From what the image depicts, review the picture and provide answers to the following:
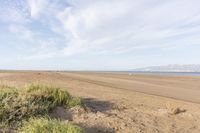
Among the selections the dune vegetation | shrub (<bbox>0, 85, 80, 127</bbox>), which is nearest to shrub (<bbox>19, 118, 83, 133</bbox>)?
the dune vegetation

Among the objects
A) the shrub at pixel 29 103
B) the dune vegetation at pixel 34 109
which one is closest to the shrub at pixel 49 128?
the dune vegetation at pixel 34 109

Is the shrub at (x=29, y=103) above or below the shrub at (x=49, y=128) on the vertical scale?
above

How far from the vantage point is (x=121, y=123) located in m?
7.41

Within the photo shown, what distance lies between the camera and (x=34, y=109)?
7211 mm

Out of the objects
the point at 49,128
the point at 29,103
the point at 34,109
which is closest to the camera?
the point at 49,128

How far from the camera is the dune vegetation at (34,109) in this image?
6070 millimetres

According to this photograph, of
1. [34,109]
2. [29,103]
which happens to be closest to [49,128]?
[34,109]

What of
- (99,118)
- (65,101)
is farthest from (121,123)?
(65,101)

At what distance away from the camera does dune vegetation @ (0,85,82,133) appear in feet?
19.9

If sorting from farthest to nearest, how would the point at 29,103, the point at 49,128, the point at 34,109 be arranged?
1. the point at 29,103
2. the point at 34,109
3. the point at 49,128

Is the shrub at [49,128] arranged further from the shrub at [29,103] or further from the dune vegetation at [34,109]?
Answer: the shrub at [29,103]

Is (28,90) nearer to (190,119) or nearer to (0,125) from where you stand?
(0,125)

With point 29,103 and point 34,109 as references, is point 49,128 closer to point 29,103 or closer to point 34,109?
point 34,109

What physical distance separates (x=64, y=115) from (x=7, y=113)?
1.38 m
